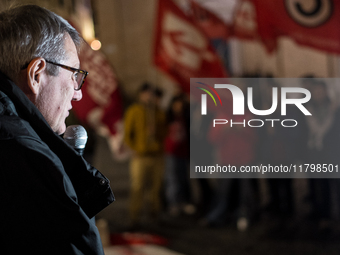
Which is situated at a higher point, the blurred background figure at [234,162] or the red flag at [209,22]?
the red flag at [209,22]

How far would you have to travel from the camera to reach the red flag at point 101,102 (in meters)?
3.96

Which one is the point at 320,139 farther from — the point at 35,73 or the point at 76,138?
the point at 35,73

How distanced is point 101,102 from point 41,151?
3.46 metres

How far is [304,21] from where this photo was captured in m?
3.09

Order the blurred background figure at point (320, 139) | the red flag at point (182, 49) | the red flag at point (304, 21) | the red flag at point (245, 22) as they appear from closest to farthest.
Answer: the red flag at point (304, 21) → the blurred background figure at point (320, 139) → the red flag at point (182, 49) → the red flag at point (245, 22)

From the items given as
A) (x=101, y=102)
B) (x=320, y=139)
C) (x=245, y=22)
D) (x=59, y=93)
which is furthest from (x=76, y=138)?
(x=245, y=22)

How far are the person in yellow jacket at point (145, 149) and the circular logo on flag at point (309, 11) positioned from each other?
1773mm

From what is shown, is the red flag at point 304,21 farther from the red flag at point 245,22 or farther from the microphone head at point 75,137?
the microphone head at point 75,137

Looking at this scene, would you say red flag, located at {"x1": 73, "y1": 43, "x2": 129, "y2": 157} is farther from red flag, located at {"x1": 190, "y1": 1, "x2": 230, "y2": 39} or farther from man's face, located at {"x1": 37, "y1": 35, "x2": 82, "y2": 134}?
man's face, located at {"x1": 37, "y1": 35, "x2": 82, "y2": 134}

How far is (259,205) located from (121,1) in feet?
9.59

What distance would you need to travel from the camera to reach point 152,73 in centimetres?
448

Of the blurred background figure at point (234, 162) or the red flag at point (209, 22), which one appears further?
the red flag at point (209, 22)

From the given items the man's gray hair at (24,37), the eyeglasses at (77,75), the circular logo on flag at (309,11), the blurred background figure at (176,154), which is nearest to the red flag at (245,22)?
the circular logo on flag at (309,11)

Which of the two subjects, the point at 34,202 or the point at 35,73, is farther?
the point at 35,73
